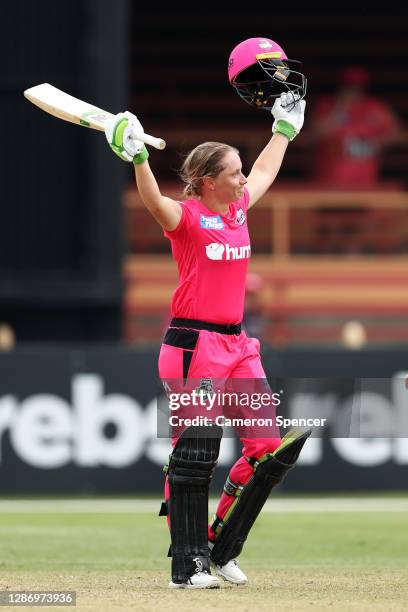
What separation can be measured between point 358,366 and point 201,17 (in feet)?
28.2

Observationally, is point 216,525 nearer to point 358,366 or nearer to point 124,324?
point 358,366

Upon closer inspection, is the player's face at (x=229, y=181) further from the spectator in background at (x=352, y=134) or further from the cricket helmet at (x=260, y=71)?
the spectator in background at (x=352, y=134)

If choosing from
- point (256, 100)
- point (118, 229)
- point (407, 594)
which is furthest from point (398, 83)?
point (407, 594)

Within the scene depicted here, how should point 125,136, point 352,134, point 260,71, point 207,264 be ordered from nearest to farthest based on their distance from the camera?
point 125,136
point 207,264
point 260,71
point 352,134

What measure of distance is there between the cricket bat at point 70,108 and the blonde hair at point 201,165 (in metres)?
0.43

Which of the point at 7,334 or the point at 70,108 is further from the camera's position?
the point at 7,334

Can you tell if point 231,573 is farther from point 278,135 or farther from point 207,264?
point 278,135

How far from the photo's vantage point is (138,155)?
237 inches

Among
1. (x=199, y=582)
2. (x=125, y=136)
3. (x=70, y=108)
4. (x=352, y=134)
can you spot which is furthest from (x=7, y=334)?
(x=125, y=136)

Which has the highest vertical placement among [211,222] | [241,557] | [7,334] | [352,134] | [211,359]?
[352,134]

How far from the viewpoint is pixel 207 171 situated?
6.32m

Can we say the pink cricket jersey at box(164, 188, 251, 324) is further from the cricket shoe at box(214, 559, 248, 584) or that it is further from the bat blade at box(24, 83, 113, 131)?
the cricket shoe at box(214, 559, 248, 584)

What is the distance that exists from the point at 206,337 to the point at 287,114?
4.36 feet

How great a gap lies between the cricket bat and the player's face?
564mm
